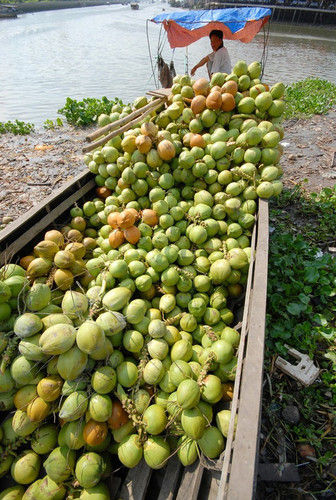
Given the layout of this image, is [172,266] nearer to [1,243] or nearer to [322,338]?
[1,243]

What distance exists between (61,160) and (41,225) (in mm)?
5309

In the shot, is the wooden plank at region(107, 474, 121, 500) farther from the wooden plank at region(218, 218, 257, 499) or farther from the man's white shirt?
the man's white shirt

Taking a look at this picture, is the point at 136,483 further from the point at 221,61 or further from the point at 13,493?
the point at 221,61

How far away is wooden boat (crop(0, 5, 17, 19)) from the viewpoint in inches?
1823

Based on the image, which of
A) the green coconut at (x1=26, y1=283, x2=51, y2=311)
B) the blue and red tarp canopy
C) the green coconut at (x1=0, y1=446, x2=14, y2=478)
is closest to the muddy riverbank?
the blue and red tarp canopy

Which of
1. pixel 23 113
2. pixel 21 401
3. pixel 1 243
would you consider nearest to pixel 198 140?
pixel 1 243

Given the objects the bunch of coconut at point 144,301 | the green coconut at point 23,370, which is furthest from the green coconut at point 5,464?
the green coconut at point 23,370

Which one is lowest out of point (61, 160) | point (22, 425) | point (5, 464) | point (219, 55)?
point (61, 160)

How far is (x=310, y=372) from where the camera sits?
3.05 m

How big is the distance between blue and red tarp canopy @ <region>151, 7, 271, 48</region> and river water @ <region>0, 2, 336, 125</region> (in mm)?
4085

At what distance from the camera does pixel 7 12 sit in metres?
48.0

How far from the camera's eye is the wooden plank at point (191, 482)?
6.66 feet

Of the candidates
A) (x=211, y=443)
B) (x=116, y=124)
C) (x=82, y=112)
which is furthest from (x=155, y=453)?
(x=82, y=112)

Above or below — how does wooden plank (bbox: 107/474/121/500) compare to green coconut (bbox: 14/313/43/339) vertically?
below
